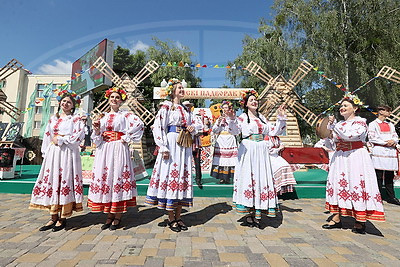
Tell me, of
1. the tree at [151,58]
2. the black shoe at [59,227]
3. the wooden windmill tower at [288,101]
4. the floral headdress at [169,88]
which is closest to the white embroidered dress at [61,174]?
the black shoe at [59,227]

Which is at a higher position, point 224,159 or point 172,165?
point 224,159

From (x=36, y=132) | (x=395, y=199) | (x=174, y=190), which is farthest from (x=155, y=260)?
(x=36, y=132)

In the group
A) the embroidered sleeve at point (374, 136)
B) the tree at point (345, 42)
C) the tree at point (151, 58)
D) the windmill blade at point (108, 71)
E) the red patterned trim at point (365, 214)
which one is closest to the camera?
the red patterned trim at point (365, 214)

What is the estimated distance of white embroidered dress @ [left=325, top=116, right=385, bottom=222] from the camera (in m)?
2.82

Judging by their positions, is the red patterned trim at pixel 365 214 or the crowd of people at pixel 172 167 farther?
the crowd of people at pixel 172 167

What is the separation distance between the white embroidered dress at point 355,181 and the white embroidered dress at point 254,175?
2.67ft

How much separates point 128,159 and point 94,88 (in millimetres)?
10982

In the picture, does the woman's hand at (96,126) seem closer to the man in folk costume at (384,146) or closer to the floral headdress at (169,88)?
the floral headdress at (169,88)

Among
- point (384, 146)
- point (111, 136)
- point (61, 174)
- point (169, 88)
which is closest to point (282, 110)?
point (169, 88)

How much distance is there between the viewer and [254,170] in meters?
3.09

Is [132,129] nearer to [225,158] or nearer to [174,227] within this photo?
[174,227]

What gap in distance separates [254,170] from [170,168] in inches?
45.1

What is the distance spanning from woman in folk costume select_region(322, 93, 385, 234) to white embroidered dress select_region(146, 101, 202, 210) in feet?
6.52

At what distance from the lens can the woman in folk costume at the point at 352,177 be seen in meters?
2.83
